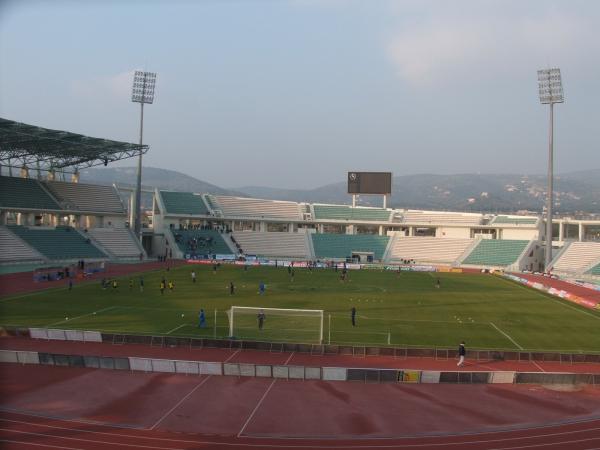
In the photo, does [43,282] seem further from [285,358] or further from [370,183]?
[370,183]

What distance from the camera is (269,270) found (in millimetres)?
58625

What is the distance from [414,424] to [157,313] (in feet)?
62.2

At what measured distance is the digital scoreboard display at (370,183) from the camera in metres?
80.7

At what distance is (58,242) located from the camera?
57625 mm

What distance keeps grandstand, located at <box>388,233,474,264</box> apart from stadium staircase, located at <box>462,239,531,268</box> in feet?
6.33

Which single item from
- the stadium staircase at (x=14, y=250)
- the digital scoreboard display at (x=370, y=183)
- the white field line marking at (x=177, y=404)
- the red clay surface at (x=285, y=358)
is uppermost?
the digital scoreboard display at (x=370, y=183)

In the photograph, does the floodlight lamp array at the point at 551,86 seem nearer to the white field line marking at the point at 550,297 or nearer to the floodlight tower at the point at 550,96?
the floodlight tower at the point at 550,96

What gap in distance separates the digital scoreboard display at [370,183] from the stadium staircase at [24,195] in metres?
41.8

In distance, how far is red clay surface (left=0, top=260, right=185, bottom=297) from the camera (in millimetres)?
38519

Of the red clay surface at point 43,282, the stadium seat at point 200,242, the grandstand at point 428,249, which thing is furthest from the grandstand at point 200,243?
the grandstand at point 428,249

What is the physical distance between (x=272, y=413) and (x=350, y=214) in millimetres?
71526

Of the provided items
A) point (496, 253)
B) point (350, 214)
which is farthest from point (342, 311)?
point (350, 214)

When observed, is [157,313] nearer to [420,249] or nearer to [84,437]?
[84,437]

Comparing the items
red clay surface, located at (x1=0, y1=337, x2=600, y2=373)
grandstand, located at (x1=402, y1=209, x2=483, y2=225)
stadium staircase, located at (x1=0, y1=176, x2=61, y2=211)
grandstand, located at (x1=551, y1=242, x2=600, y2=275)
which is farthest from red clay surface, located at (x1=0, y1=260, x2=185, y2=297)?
grandstand, located at (x1=551, y1=242, x2=600, y2=275)
